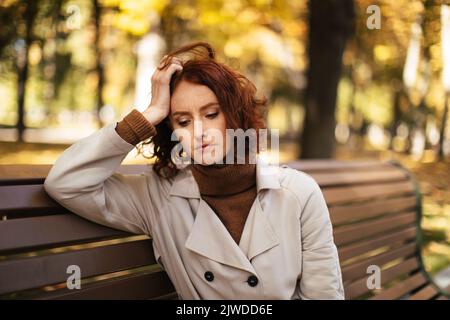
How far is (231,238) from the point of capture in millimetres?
2291

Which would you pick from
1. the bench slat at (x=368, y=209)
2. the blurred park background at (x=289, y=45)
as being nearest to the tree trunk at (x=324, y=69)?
the blurred park background at (x=289, y=45)

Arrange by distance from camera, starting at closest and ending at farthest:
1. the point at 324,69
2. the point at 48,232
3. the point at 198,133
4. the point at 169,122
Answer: the point at 48,232 → the point at 198,133 → the point at 169,122 → the point at 324,69

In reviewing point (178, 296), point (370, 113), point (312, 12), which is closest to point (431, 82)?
point (370, 113)

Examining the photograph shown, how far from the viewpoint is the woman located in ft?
7.28

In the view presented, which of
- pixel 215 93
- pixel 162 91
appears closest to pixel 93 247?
pixel 162 91

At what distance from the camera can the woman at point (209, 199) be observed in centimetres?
222

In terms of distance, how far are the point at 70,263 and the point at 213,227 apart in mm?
618

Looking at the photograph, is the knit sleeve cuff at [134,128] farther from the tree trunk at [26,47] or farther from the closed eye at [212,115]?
the tree trunk at [26,47]

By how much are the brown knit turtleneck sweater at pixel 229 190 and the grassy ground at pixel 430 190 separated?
284 centimetres

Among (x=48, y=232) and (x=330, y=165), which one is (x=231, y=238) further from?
(x=330, y=165)

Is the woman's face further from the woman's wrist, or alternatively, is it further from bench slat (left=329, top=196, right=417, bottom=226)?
bench slat (left=329, top=196, right=417, bottom=226)

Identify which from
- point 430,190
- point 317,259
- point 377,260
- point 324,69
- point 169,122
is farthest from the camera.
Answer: point 430,190

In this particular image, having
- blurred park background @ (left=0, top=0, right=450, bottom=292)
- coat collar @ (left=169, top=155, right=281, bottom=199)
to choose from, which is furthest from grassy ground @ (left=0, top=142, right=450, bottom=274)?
coat collar @ (left=169, top=155, right=281, bottom=199)
